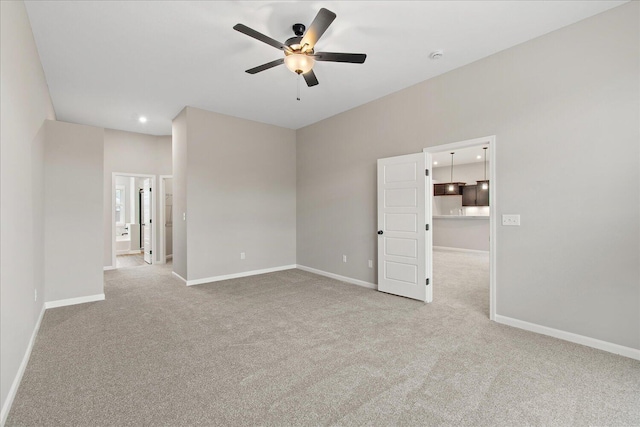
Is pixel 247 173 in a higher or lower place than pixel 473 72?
lower

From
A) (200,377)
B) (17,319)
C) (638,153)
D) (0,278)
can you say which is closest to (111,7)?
(0,278)

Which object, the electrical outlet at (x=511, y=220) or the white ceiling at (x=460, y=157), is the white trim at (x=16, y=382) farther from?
the white ceiling at (x=460, y=157)

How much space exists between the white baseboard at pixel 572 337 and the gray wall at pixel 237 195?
→ 4150mm

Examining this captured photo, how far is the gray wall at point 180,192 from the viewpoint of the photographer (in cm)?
506

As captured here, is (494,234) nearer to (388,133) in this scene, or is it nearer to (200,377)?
(388,133)

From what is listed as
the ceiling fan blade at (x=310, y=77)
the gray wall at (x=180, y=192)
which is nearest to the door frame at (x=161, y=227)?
the gray wall at (x=180, y=192)

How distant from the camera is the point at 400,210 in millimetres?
4215

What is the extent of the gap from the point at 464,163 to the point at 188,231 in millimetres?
8835

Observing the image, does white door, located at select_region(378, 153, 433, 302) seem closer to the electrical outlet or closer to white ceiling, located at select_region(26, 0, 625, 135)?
the electrical outlet

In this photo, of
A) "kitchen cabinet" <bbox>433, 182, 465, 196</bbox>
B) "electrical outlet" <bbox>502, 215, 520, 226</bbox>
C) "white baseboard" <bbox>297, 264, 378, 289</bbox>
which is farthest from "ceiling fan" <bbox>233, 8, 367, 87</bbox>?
"kitchen cabinet" <bbox>433, 182, 465, 196</bbox>

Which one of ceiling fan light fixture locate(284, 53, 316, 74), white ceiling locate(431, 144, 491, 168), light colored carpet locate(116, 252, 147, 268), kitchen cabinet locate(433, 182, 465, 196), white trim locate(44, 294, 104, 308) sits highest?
white ceiling locate(431, 144, 491, 168)

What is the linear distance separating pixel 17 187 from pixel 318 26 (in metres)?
2.65

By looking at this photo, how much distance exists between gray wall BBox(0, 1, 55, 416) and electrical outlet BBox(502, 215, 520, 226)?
168 inches

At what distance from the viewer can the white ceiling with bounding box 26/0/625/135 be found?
2.58 meters
